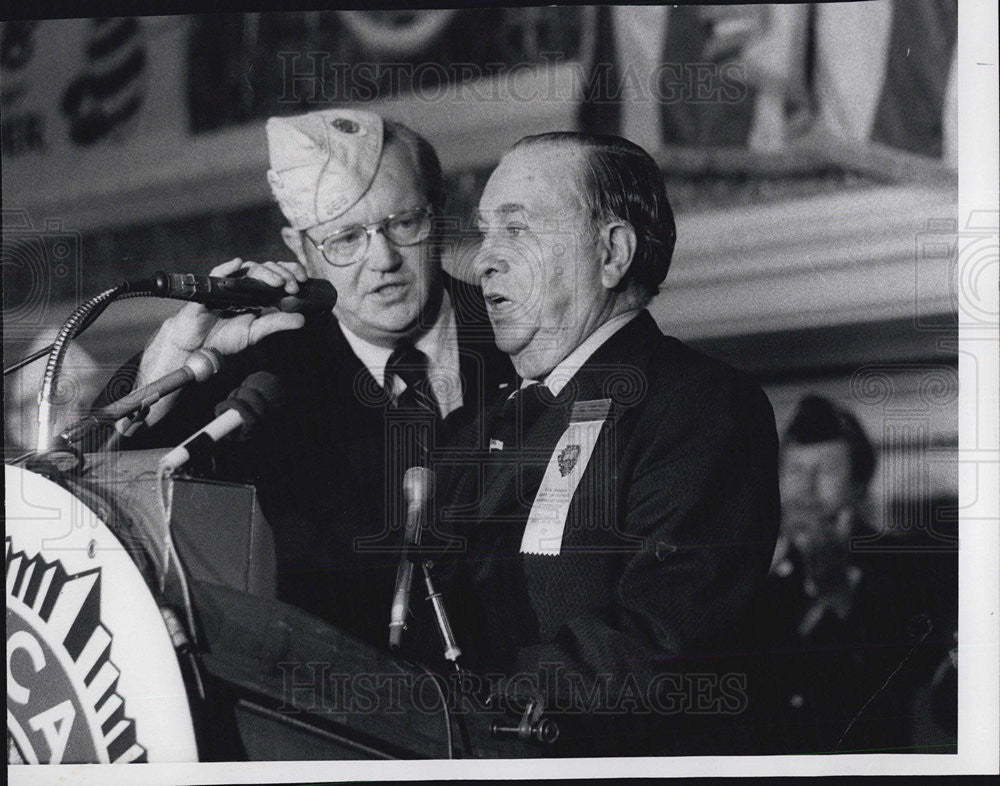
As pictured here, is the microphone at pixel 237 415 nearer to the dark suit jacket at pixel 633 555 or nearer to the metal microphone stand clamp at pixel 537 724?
the dark suit jacket at pixel 633 555

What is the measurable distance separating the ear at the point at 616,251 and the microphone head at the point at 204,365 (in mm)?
791

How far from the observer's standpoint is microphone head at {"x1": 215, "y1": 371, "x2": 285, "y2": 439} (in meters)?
2.12

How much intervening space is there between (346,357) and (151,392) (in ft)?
1.30

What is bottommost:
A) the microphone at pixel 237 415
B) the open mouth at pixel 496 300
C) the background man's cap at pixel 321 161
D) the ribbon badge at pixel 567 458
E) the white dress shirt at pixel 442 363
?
the ribbon badge at pixel 567 458

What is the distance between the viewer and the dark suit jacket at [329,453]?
210 centimetres

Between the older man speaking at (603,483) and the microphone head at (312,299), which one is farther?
the microphone head at (312,299)

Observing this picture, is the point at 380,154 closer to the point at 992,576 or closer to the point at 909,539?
the point at 909,539

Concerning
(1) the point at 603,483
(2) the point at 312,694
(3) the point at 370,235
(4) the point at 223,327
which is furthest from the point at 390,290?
(2) the point at 312,694

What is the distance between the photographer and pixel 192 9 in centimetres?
220

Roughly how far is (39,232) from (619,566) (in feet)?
4.44

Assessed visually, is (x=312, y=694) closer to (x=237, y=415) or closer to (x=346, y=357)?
(x=237, y=415)

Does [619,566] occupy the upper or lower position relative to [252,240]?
lower

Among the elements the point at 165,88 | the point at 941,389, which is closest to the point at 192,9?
the point at 165,88

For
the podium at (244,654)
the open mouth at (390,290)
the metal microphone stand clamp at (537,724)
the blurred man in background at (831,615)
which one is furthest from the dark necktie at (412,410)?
the blurred man in background at (831,615)
